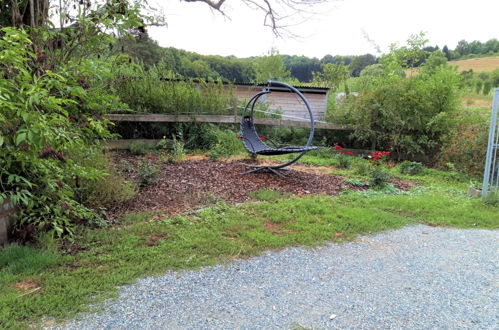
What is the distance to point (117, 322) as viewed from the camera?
1.91m

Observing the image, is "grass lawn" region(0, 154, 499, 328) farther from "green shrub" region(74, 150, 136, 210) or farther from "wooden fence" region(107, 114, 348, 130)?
"wooden fence" region(107, 114, 348, 130)

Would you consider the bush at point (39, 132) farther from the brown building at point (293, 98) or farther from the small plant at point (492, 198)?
the brown building at point (293, 98)

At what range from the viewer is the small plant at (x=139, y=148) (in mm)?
7289

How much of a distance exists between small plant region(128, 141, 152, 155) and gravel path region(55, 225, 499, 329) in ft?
17.0

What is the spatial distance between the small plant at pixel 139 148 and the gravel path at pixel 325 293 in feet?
17.0

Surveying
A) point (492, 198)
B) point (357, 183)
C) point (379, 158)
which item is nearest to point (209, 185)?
point (357, 183)

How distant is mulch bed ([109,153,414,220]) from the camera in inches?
162

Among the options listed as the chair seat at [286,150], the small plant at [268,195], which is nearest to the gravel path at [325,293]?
the small plant at [268,195]

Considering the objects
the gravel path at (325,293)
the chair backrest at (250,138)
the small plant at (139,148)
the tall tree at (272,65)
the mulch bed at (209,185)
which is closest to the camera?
the gravel path at (325,293)

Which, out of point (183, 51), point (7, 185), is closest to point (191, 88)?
point (7, 185)

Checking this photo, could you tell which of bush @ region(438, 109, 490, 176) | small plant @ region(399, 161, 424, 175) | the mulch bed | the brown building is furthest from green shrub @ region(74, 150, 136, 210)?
the brown building

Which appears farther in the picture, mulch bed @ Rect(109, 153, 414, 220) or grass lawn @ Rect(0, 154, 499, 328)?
mulch bed @ Rect(109, 153, 414, 220)

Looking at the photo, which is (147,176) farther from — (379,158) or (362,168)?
(379,158)

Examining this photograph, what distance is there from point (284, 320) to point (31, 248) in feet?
6.83
